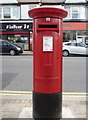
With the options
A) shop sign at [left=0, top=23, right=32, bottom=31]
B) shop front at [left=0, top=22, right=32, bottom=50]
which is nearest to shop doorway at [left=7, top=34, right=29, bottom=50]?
shop front at [left=0, top=22, right=32, bottom=50]

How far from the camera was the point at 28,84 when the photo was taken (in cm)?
595

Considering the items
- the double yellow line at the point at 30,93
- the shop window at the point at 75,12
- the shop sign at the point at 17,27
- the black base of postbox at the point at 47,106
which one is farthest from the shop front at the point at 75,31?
the black base of postbox at the point at 47,106

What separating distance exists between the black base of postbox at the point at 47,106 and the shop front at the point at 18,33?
1874cm

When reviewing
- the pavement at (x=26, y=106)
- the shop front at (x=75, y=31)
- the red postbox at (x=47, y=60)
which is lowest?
the pavement at (x=26, y=106)

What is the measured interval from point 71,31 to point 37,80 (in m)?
19.0

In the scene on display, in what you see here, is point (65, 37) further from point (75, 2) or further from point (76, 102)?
point (76, 102)

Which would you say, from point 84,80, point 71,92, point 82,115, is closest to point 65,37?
point 84,80

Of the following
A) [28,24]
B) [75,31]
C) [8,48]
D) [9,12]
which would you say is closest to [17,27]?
[28,24]

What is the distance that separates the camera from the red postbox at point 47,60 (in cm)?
277

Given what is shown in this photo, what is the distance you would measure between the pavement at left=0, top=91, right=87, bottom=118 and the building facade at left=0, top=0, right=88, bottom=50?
673 inches

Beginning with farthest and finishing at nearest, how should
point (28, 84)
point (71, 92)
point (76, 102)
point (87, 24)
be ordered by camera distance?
1. point (87, 24)
2. point (28, 84)
3. point (71, 92)
4. point (76, 102)

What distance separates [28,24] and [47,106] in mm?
19263

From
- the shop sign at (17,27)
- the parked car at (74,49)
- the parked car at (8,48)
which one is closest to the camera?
the parked car at (74,49)

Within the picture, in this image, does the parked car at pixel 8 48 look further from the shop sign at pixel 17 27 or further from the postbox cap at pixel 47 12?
the postbox cap at pixel 47 12
